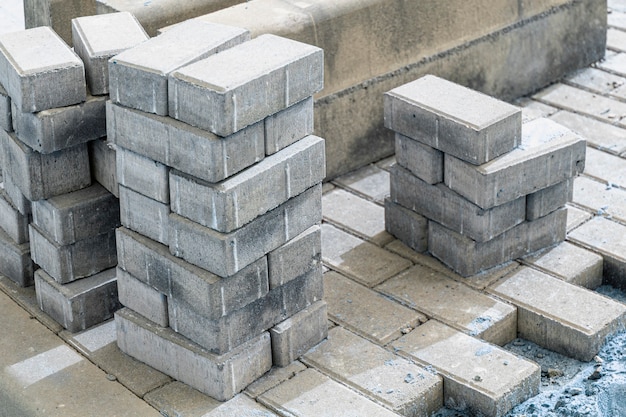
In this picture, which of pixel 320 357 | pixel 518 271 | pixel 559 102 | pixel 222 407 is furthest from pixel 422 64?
pixel 222 407

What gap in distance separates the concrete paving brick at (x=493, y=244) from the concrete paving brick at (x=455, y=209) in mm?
58

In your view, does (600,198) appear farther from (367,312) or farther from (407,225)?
(367,312)

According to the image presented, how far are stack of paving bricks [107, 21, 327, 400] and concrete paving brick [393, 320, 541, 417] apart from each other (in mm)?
610

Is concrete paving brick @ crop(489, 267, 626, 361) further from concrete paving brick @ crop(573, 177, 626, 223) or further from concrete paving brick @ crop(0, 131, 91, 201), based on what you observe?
concrete paving brick @ crop(0, 131, 91, 201)

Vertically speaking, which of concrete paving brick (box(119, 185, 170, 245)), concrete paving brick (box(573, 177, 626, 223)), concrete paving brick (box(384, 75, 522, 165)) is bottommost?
concrete paving brick (box(573, 177, 626, 223))

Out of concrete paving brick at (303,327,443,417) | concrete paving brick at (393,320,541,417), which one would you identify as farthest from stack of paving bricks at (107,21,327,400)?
concrete paving brick at (393,320,541,417)

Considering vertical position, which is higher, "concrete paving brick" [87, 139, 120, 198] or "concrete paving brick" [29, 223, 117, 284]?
"concrete paving brick" [87, 139, 120, 198]

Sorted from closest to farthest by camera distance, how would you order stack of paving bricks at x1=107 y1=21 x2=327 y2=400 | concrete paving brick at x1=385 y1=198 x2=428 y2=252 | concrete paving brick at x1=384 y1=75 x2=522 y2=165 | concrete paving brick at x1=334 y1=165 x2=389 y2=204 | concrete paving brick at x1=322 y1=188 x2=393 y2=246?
stack of paving bricks at x1=107 y1=21 x2=327 y2=400 < concrete paving brick at x1=384 y1=75 x2=522 y2=165 < concrete paving brick at x1=385 y1=198 x2=428 y2=252 < concrete paving brick at x1=322 y1=188 x2=393 y2=246 < concrete paving brick at x1=334 y1=165 x2=389 y2=204

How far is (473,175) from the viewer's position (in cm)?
649

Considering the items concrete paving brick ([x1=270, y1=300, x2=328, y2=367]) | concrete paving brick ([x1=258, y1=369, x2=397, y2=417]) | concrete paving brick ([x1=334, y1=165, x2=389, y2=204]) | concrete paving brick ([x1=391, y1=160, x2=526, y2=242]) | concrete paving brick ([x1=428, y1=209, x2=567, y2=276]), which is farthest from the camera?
concrete paving brick ([x1=334, y1=165, x2=389, y2=204])

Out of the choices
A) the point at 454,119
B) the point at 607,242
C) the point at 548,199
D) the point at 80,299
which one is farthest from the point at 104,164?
the point at 607,242

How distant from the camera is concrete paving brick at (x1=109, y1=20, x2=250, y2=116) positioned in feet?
17.7

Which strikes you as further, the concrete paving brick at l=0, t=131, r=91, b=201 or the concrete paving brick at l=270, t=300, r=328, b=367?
the concrete paving brick at l=0, t=131, r=91, b=201

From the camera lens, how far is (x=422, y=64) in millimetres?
8125
